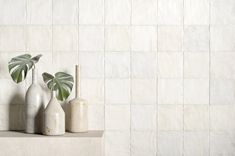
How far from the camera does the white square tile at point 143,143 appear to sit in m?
2.22

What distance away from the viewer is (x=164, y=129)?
2.22m

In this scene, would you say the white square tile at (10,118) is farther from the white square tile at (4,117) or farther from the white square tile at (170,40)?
the white square tile at (170,40)

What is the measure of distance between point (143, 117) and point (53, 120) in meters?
0.52

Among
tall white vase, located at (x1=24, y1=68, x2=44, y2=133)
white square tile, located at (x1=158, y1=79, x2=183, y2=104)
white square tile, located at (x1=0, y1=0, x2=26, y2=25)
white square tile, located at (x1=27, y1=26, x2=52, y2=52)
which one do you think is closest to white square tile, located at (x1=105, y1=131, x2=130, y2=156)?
white square tile, located at (x1=158, y1=79, x2=183, y2=104)

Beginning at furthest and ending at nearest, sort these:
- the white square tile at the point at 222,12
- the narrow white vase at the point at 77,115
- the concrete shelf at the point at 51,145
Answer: the white square tile at the point at 222,12
the narrow white vase at the point at 77,115
the concrete shelf at the point at 51,145

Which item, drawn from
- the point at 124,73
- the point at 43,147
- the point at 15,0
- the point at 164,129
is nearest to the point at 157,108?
the point at 164,129

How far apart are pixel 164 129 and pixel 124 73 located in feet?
1.27

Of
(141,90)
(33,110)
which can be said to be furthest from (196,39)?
(33,110)

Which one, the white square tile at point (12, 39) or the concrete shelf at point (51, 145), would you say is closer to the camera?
the concrete shelf at point (51, 145)

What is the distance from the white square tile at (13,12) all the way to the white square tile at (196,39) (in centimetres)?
93

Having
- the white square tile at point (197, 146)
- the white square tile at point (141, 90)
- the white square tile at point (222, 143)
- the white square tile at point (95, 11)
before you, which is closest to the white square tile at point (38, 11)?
the white square tile at point (95, 11)

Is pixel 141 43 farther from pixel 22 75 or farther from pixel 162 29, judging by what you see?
pixel 22 75

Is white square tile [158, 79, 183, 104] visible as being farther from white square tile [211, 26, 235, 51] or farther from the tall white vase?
the tall white vase

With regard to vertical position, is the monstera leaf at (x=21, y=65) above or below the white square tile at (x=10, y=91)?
above
